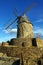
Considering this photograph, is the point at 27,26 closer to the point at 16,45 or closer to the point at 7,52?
the point at 16,45

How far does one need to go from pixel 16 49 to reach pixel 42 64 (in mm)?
8039

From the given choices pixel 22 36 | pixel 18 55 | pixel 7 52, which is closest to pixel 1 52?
pixel 7 52

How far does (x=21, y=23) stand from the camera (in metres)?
40.8

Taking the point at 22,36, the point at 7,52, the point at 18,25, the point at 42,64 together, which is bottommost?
the point at 42,64

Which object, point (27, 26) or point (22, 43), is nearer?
point (22, 43)

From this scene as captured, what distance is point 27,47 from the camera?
32.8 m

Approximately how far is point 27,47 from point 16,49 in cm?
206

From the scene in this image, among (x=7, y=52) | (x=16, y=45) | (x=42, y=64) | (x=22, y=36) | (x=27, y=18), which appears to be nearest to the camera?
(x=42, y=64)

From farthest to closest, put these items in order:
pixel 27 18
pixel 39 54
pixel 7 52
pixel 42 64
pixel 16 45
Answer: pixel 27 18 < pixel 16 45 < pixel 7 52 < pixel 39 54 < pixel 42 64

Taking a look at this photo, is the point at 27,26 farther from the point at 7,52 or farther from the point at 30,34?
the point at 7,52

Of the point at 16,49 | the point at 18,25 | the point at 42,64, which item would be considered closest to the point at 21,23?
the point at 18,25

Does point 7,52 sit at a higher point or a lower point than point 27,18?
lower

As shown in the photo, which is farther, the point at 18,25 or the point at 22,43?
the point at 18,25

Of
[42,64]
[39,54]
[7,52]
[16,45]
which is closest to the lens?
[42,64]
